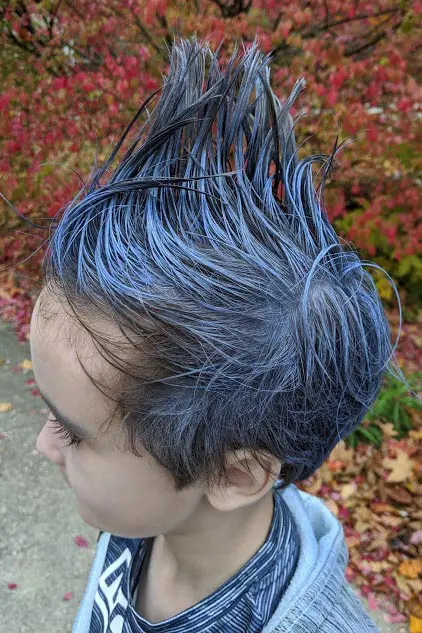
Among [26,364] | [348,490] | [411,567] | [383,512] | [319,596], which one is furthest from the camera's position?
[26,364]

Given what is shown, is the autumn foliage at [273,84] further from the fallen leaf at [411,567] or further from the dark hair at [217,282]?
the dark hair at [217,282]

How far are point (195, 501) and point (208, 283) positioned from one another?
466mm

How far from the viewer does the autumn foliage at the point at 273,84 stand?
2.89 meters

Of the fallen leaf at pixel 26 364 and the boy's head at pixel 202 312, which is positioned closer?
the boy's head at pixel 202 312

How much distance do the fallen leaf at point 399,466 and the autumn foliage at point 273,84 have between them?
47mm

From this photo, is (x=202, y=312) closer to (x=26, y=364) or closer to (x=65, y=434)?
(x=65, y=434)

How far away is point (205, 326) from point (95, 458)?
1.15 ft

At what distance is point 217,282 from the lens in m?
0.89

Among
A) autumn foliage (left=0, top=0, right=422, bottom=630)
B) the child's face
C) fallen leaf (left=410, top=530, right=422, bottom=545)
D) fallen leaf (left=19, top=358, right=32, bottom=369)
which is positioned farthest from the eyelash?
fallen leaf (left=19, top=358, right=32, bottom=369)

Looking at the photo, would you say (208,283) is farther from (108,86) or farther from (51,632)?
(108,86)

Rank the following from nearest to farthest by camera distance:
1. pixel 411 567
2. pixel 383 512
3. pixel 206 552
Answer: pixel 206 552 → pixel 411 567 → pixel 383 512

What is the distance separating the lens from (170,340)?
34.5 inches

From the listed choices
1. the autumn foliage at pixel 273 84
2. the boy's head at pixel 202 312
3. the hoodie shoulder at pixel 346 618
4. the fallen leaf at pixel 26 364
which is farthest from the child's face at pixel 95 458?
the fallen leaf at pixel 26 364

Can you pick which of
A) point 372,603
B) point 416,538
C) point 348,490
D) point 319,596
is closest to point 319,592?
point 319,596
